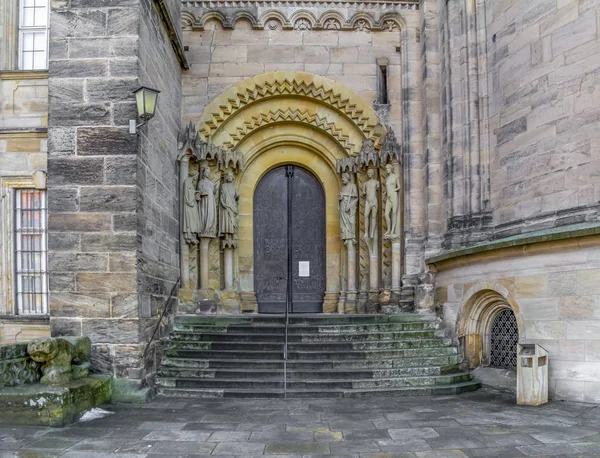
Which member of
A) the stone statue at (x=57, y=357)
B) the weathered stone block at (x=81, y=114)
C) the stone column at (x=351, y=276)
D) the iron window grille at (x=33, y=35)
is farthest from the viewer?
the stone column at (x=351, y=276)

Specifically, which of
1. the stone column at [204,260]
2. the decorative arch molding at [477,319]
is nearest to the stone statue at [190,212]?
the stone column at [204,260]

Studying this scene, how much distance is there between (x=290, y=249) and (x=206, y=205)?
6.42 feet

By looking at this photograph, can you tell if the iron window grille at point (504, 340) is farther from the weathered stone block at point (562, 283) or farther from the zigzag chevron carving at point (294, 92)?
the zigzag chevron carving at point (294, 92)

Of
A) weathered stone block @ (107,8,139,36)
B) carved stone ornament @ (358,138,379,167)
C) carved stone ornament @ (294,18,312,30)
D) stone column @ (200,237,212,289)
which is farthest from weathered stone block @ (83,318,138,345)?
carved stone ornament @ (294,18,312,30)

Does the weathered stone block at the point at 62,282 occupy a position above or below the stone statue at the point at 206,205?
below

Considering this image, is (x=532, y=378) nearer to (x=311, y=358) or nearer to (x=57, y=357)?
(x=311, y=358)

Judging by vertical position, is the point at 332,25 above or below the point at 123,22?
above

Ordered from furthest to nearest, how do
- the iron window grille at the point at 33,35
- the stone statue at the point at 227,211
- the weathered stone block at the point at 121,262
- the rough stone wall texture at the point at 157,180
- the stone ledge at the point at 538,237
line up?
1. the stone statue at the point at 227,211
2. the iron window grille at the point at 33,35
3. the rough stone wall texture at the point at 157,180
4. the weathered stone block at the point at 121,262
5. the stone ledge at the point at 538,237

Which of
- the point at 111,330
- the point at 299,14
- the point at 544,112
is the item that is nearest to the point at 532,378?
the point at 544,112

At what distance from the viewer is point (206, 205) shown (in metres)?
10.5

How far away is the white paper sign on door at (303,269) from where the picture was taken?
11.5 m

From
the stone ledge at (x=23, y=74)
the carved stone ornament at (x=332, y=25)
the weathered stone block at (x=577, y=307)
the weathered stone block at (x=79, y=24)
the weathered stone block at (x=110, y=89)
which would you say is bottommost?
the weathered stone block at (x=577, y=307)

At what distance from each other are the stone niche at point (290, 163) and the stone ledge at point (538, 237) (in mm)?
2057

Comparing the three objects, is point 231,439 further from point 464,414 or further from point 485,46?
point 485,46
